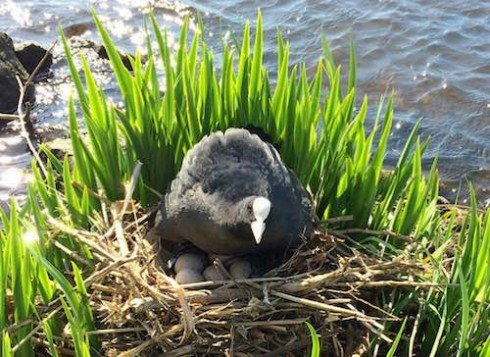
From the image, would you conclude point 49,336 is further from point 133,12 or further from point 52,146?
point 133,12

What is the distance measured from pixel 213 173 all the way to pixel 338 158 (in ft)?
1.64

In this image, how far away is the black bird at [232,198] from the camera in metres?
2.56

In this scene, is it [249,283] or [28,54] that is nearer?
[249,283]

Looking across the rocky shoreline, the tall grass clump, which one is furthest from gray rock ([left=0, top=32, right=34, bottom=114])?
the tall grass clump

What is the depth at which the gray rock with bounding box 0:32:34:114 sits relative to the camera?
18.1ft

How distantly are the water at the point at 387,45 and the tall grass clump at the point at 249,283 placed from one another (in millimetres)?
2114

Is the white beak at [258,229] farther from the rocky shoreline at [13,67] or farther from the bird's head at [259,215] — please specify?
the rocky shoreline at [13,67]

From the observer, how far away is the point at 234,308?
236 centimetres

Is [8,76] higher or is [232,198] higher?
[232,198]

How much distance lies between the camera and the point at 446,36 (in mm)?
6633

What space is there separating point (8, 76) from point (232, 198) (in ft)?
11.5

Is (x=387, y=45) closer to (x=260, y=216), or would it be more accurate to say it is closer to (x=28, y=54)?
(x=28, y=54)

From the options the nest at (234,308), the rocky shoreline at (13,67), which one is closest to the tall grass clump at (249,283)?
the nest at (234,308)

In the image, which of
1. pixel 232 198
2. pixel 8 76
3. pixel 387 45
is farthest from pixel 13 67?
pixel 232 198
